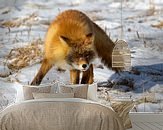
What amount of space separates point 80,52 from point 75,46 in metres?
0.11

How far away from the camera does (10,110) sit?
403cm

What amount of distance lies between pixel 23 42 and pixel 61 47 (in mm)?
586

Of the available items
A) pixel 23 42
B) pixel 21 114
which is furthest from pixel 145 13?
pixel 21 114

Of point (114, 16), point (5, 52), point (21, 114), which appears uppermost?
point (114, 16)

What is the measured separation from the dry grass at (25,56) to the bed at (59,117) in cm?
154

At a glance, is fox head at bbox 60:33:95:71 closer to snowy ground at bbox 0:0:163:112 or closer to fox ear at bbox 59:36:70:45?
fox ear at bbox 59:36:70:45

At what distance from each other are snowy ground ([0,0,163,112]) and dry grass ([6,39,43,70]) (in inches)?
1.7

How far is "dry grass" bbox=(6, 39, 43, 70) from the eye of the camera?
18.3 ft

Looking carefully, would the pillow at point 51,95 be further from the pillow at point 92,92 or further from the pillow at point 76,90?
the pillow at point 92,92

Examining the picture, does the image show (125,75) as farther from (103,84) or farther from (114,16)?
Answer: (114,16)

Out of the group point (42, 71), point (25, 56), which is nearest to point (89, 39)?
point (42, 71)

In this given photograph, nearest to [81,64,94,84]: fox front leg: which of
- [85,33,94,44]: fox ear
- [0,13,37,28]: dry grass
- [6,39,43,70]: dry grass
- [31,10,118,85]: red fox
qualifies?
[31,10,118,85]: red fox

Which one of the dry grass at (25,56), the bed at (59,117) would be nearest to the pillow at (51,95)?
the bed at (59,117)

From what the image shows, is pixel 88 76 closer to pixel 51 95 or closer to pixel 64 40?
pixel 64 40
